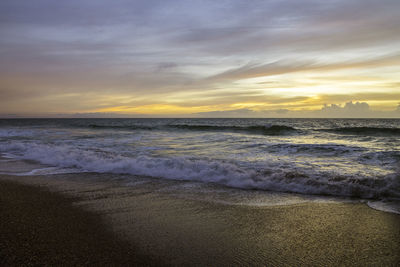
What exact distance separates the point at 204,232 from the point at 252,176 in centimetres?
A: 295

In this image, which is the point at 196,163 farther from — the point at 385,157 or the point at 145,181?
the point at 385,157

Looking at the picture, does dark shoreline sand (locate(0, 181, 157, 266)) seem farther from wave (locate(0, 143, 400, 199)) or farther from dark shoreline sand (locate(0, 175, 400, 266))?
wave (locate(0, 143, 400, 199))

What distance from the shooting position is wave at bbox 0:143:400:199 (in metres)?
4.98

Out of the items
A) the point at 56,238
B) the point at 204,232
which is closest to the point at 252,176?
the point at 204,232

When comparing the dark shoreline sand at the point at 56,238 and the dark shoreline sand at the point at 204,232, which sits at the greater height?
the dark shoreline sand at the point at 56,238

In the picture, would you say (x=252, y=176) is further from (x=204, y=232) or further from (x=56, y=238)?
(x=56, y=238)

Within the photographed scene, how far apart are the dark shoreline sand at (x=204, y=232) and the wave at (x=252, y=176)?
0.86 metres

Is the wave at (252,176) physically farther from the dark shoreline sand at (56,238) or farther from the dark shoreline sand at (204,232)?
the dark shoreline sand at (56,238)

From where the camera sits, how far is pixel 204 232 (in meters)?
3.15

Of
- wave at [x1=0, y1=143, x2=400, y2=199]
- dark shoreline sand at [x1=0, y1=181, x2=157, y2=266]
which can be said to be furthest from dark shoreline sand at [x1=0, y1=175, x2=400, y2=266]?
wave at [x1=0, y1=143, x2=400, y2=199]

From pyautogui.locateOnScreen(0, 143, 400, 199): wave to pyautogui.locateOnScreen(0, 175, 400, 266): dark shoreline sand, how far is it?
860 mm

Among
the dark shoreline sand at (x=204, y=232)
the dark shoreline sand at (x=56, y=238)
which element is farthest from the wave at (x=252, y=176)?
the dark shoreline sand at (x=56, y=238)

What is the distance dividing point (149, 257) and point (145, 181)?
347 centimetres

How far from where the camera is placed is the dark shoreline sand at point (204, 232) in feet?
8.32
